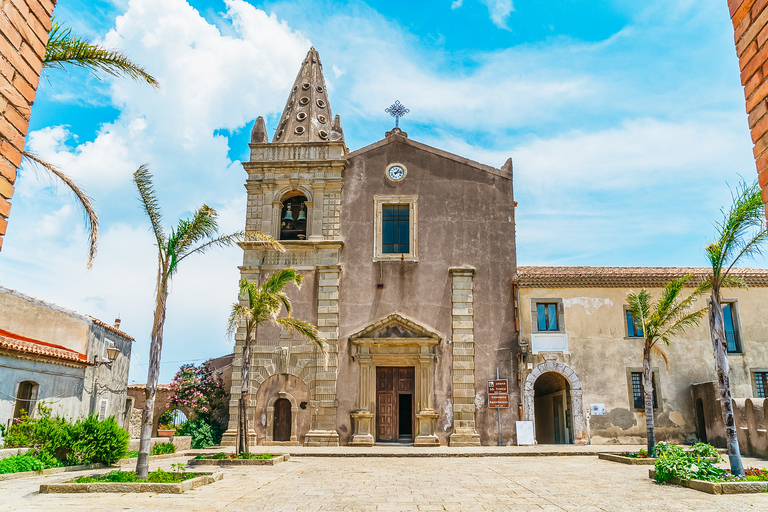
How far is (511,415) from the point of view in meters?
22.0

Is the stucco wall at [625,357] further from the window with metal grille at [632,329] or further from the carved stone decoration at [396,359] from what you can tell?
the carved stone decoration at [396,359]

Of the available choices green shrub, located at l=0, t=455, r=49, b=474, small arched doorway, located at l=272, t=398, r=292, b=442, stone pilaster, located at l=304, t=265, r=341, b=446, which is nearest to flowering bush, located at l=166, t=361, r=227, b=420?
small arched doorway, located at l=272, t=398, r=292, b=442

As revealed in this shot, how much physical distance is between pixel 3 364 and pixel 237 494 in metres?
8.71

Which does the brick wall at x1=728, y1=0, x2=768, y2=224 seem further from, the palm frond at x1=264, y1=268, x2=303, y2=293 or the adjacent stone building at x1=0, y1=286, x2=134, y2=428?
the adjacent stone building at x1=0, y1=286, x2=134, y2=428

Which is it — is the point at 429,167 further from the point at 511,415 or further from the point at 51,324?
the point at 51,324

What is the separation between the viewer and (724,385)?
41.1 ft

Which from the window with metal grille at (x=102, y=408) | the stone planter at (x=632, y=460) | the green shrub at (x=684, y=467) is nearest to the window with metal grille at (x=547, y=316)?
the stone planter at (x=632, y=460)

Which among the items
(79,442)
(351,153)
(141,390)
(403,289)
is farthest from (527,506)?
(141,390)

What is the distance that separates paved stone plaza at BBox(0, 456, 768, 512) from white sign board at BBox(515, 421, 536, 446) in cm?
665

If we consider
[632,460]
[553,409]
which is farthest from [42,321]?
[553,409]

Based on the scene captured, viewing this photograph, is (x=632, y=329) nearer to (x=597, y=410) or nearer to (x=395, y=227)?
(x=597, y=410)

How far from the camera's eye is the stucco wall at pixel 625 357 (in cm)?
2180

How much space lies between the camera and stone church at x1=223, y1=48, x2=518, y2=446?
22.1 m

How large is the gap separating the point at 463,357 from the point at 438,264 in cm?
367
